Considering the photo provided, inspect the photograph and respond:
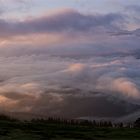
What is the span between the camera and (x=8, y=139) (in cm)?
19288

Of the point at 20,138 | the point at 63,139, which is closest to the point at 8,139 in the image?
the point at 20,138

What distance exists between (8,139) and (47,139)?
14.8 metres

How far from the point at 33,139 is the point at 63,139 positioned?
10.9m

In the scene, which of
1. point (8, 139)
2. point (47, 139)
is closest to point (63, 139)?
point (47, 139)

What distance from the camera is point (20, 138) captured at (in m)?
200

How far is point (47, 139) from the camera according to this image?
198750 millimetres

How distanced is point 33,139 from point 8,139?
976cm

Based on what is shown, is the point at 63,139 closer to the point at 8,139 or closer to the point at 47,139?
the point at 47,139

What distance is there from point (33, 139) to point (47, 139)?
5.14m

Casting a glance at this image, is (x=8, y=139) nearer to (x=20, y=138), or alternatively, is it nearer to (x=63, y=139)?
(x=20, y=138)

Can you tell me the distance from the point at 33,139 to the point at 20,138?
17.5 feet

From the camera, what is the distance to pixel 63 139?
653ft
